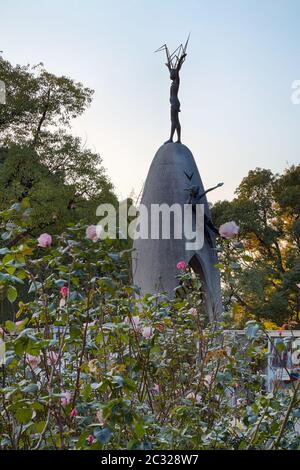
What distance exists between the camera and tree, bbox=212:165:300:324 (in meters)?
15.5

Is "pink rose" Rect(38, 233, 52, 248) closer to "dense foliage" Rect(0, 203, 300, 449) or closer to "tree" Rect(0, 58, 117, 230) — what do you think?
"dense foliage" Rect(0, 203, 300, 449)

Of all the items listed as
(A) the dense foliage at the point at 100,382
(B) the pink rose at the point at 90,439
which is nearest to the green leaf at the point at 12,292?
(A) the dense foliage at the point at 100,382

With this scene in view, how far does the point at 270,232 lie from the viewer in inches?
668

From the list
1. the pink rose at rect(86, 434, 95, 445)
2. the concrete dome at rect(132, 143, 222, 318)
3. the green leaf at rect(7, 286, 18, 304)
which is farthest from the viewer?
the concrete dome at rect(132, 143, 222, 318)

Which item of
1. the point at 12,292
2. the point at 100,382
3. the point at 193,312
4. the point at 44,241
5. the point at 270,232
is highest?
the point at 270,232

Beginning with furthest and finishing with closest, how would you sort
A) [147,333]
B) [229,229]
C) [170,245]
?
1. [170,245]
2. [147,333]
3. [229,229]

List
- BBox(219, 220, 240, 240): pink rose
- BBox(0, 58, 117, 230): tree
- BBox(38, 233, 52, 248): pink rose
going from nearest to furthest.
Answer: BBox(38, 233, 52, 248): pink rose
BBox(219, 220, 240, 240): pink rose
BBox(0, 58, 117, 230): tree

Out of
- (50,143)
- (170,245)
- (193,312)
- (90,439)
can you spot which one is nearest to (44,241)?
(90,439)

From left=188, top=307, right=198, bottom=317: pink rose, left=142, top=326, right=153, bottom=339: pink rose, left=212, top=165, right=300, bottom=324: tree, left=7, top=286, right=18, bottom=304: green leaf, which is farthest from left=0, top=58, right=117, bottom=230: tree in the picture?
left=7, top=286, right=18, bottom=304: green leaf

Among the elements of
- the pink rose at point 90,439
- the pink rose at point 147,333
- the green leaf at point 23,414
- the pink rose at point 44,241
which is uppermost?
the pink rose at point 44,241

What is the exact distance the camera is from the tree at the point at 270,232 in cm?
1554

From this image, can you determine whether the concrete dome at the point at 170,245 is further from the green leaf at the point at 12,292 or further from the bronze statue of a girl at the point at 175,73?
the green leaf at the point at 12,292

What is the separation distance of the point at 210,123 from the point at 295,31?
5399mm

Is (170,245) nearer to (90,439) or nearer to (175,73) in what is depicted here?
(175,73)
